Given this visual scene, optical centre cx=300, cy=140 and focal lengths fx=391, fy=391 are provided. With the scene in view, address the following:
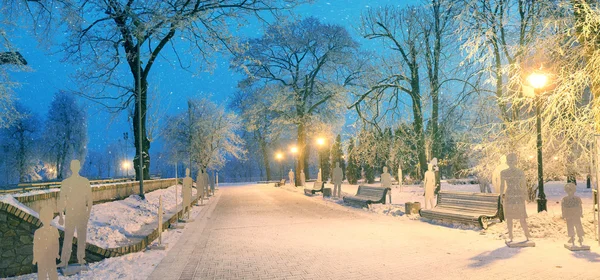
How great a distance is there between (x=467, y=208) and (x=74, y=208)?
929cm

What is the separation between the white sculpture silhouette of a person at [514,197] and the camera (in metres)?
7.56

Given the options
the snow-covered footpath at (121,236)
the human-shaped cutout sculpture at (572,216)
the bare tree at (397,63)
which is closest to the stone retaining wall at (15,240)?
the snow-covered footpath at (121,236)

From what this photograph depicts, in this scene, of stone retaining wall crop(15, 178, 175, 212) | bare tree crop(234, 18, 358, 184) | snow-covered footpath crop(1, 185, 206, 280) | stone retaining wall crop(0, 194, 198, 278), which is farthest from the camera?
bare tree crop(234, 18, 358, 184)

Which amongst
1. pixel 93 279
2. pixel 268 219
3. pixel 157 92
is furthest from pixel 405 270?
pixel 157 92

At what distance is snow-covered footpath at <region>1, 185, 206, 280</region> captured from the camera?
607 centimetres

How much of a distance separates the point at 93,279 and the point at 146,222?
5390mm

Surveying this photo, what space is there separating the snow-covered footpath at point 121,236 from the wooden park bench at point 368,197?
7352mm

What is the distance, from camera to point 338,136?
4172 cm

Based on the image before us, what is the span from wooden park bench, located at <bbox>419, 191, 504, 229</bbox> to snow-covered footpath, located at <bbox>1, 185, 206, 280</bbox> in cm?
700

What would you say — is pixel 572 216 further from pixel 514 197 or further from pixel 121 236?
pixel 121 236

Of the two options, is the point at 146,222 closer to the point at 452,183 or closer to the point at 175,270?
the point at 175,270

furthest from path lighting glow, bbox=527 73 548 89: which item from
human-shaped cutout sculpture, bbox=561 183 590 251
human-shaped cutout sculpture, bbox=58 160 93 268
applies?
human-shaped cutout sculpture, bbox=58 160 93 268

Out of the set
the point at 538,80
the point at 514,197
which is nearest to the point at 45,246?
the point at 514,197

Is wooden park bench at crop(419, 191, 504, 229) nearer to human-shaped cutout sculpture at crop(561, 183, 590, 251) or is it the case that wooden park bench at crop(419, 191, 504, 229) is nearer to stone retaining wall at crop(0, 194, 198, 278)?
human-shaped cutout sculpture at crop(561, 183, 590, 251)
